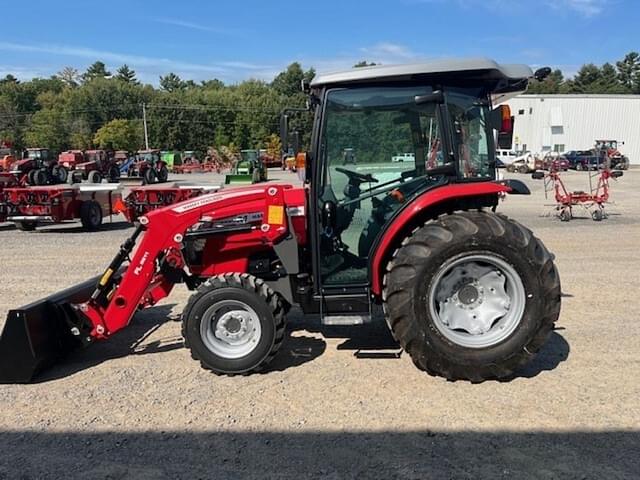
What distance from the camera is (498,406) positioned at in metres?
3.98

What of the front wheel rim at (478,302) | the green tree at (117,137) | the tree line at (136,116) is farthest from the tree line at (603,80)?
the front wheel rim at (478,302)

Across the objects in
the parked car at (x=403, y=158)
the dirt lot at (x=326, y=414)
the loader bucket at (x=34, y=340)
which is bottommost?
the dirt lot at (x=326, y=414)

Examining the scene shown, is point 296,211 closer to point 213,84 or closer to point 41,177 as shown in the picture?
point 41,177

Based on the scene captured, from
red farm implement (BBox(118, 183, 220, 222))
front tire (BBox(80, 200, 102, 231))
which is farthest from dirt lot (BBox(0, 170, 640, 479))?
red farm implement (BBox(118, 183, 220, 222))

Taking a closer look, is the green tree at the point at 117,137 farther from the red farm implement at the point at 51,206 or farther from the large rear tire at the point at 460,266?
the large rear tire at the point at 460,266

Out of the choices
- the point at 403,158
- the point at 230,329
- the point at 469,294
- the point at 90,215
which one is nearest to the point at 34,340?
the point at 230,329

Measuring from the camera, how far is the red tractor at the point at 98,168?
32644 mm

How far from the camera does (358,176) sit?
15.1 ft

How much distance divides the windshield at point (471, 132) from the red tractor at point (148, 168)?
3060 centimetres

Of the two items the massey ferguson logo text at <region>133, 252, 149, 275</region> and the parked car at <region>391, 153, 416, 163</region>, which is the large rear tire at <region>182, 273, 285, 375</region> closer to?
the massey ferguson logo text at <region>133, 252, 149, 275</region>

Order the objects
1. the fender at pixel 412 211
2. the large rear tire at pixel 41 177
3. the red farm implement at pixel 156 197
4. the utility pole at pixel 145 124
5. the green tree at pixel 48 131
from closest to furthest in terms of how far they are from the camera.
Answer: the fender at pixel 412 211
the red farm implement at pixel 156 197
the large rear tire at pixel 41 177
the green tree at pixel 48 131
the utility pole at pixel 145 124

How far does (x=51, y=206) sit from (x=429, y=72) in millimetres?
11968

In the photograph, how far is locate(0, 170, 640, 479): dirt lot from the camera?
3.34 metres

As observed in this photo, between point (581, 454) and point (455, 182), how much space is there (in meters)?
2.10
